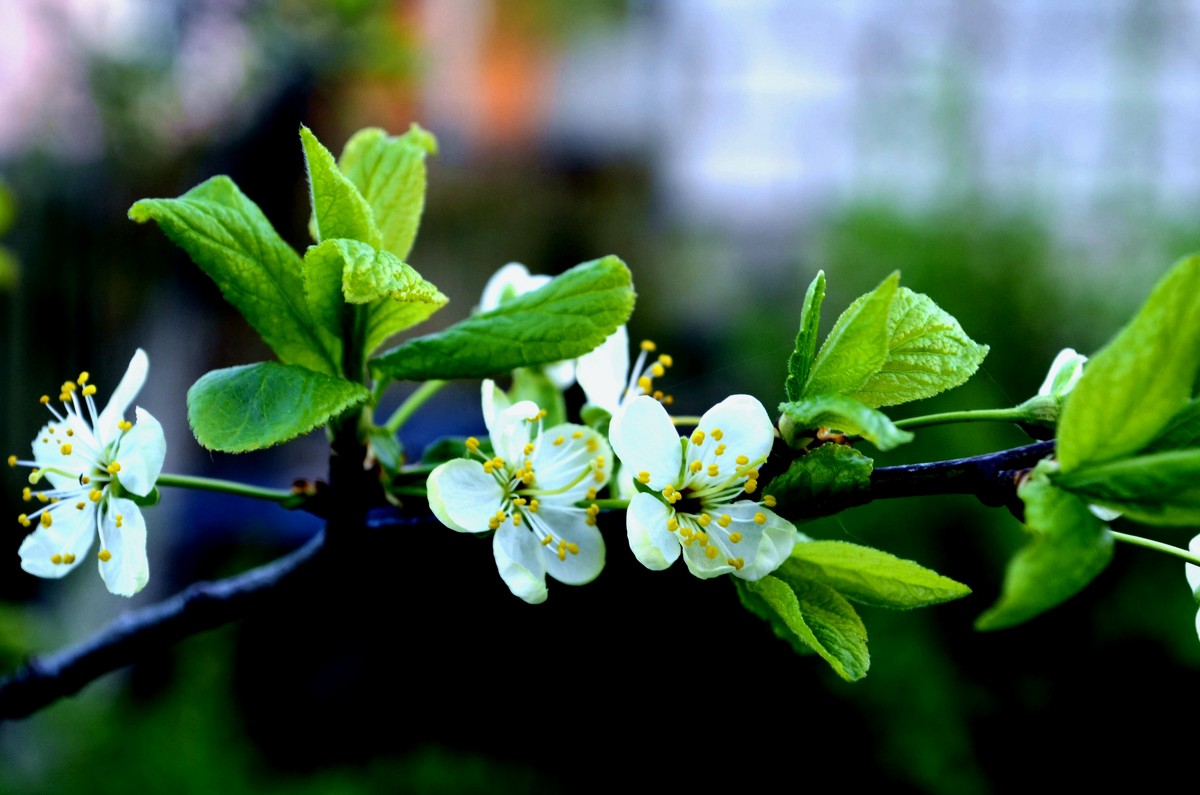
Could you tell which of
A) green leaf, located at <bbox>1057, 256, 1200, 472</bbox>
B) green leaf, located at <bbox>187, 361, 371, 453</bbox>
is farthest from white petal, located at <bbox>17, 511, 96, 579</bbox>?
green leaf, located at <bbox>1057, 256, 1200, 472</bbox>

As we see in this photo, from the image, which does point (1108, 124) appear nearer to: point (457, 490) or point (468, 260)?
point (468, 260)

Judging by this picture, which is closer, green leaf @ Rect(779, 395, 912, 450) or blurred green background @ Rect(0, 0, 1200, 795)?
green leaf @ Rect(779, 395, 912, 450)

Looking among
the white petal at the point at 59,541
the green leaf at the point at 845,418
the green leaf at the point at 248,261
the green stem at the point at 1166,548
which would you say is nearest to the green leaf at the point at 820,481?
the green leaf at the point at 845,418

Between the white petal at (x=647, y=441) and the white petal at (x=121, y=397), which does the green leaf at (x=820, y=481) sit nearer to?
the white petal at (x=647, y=441)

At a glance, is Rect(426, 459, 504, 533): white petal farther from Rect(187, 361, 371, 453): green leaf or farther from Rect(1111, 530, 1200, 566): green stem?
Rect(1111, 530, 1200, 566): green stem

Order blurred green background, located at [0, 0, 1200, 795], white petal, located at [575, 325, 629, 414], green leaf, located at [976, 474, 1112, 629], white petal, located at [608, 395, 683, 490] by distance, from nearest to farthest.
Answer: green leaf, located at [976, 474, 1112, 629] → white petal, located at [608, 395, 683, 490] → white petal, located at [575, 325, 629, 414] → blurred green background, located at [0, 0, 1200, 795]

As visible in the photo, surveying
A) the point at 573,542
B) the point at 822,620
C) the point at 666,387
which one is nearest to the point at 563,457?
the point at 573,542

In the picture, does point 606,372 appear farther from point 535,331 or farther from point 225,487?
point 225,487
